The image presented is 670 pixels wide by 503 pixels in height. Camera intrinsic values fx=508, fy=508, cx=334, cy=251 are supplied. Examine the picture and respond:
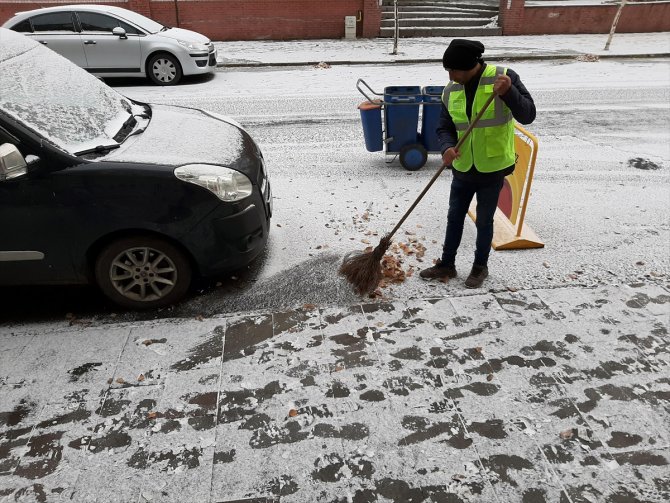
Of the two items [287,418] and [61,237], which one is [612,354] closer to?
[287,418]

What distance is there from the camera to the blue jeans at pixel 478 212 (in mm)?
3887

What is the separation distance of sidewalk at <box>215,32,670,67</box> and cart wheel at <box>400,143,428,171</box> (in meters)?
8.30

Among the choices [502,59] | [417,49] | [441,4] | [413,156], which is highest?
[441,4]

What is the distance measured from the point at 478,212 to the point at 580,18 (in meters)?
17.8

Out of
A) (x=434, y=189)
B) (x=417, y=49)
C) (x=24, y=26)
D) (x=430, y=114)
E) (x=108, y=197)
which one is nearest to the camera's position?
(x=108, y=197)

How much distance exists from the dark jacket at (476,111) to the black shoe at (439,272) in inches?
33.0

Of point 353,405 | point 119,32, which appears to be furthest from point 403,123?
point 119,32

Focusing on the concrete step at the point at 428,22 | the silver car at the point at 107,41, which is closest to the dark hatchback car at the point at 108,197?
the silver car at the point at 107,41

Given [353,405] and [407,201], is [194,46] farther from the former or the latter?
[353,405]

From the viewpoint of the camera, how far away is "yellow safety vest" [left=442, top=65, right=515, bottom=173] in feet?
11.6

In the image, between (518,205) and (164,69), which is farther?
(164,69)

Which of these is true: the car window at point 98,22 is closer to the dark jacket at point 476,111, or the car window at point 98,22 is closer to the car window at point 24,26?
the car window at point 24,26

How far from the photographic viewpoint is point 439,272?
436cm

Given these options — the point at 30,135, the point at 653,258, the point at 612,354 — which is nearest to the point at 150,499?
the point at 30,135
